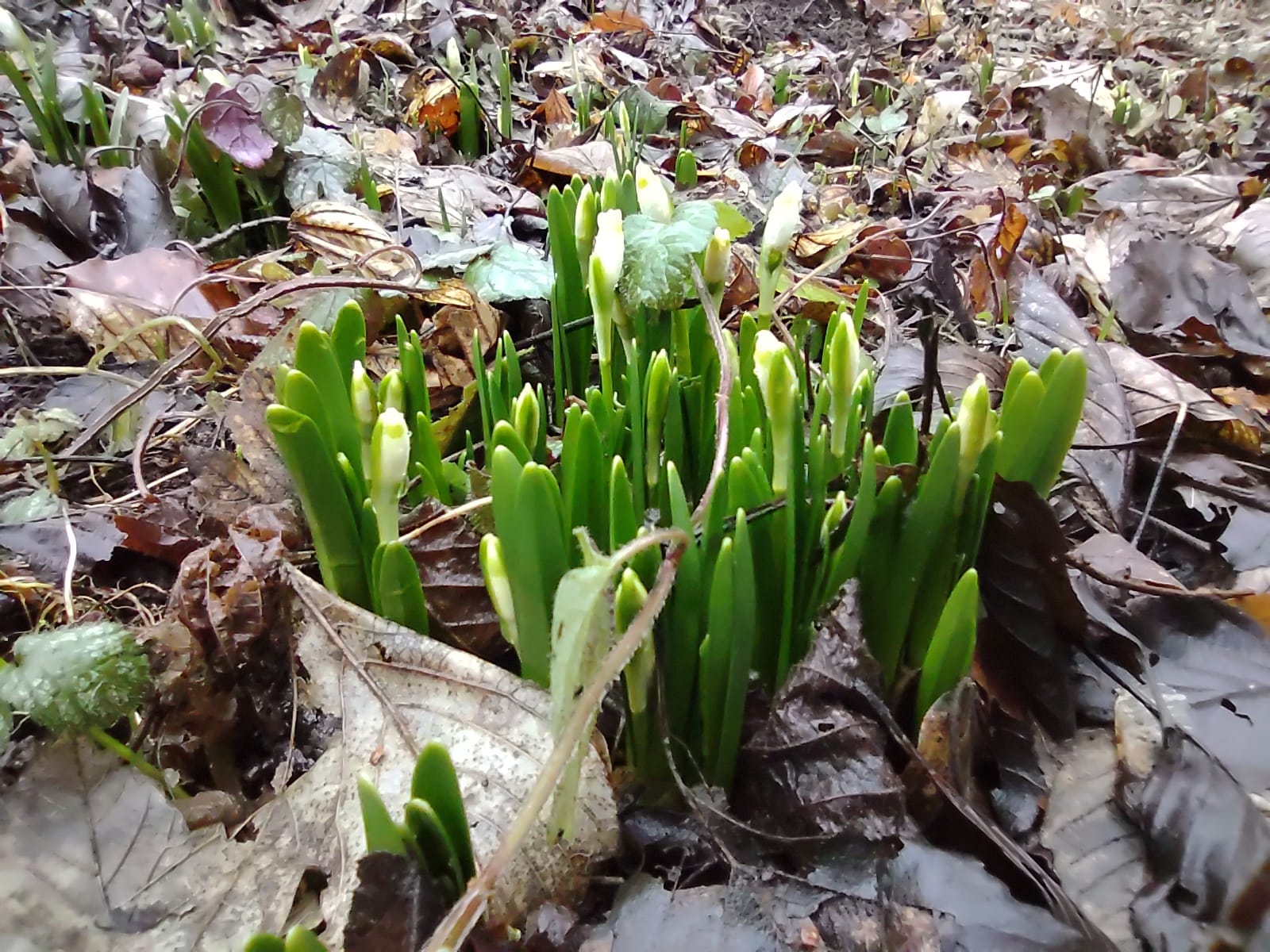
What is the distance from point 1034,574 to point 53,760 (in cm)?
88

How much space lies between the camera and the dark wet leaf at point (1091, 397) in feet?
3.51

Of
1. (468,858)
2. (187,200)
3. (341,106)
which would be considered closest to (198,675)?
(468,858)

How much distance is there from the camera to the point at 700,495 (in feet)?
3.04

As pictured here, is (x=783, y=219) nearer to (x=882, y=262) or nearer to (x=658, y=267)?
(x=658, y=267)

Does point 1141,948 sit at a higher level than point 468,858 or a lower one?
lower

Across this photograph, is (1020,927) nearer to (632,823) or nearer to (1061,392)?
(632,823)

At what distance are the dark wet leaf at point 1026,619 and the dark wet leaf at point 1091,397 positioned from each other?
28 centimetres

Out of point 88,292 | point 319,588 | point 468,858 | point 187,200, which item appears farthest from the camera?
point 187,200

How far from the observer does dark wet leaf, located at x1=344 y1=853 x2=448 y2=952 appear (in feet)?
1.75

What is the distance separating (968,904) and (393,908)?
15.6 inches

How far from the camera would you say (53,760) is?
73 cm

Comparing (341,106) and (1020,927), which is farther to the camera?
(341,106)

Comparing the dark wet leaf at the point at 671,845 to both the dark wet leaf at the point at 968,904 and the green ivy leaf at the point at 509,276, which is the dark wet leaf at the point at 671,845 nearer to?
the dark wet leaf at the point at 968,904

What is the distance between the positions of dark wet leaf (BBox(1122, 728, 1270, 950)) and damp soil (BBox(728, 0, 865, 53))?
461cm
